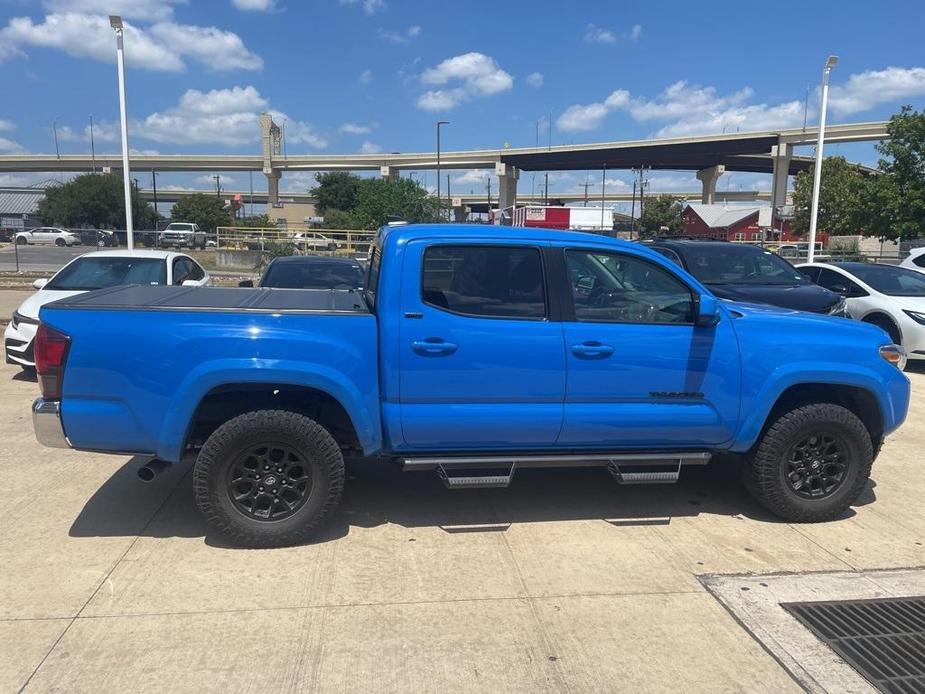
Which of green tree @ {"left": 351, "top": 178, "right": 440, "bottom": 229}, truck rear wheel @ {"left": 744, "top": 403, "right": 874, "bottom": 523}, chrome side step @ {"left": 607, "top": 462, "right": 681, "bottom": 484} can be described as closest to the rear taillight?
chrome side step @ {"left": 607, "top": 462, "right": 681, "bottom": 484}

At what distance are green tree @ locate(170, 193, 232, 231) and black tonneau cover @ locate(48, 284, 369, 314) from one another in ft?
246

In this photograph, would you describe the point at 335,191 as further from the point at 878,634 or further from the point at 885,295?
the point at 878,634

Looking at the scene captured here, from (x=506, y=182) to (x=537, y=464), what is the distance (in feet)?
283

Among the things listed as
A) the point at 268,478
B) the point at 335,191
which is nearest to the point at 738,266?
the point at 268,478

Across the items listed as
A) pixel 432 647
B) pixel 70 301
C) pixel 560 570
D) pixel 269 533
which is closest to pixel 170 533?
pixel 269 533

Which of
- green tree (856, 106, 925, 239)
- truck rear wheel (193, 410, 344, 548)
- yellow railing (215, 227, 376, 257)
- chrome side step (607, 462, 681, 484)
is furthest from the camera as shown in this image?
yellow railing (215, 227, 376, 257)

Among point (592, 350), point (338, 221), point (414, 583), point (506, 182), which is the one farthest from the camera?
point (506, 182)

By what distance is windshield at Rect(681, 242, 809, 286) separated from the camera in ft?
30.2

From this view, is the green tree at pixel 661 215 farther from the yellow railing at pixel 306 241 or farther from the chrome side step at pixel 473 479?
the chrome side step at pixel 473 479

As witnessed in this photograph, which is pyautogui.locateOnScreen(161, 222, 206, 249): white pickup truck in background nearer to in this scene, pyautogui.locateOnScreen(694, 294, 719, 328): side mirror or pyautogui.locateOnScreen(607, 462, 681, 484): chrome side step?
pyautogui.locateOnScreen(607, 462, 681, 484): chrome side step

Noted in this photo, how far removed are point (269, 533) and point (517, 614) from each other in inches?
61.0

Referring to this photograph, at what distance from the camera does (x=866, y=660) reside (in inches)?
126

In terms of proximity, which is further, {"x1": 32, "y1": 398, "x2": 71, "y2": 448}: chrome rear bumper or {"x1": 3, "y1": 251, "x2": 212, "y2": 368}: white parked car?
{"x1": 3, "y1": 251, "x2": 212, "y2": 368}: white parked car

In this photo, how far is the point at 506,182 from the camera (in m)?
88.0
